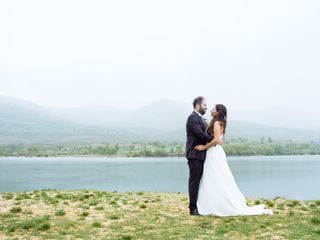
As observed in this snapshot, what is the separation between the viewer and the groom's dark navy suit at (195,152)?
9.80 m

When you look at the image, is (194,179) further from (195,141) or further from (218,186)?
(195,141)

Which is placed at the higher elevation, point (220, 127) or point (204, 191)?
point (220, 127)

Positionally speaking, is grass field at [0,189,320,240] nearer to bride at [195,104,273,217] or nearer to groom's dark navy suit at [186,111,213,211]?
bride at [195,104,273,217]

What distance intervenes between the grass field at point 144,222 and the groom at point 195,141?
53 centimetres

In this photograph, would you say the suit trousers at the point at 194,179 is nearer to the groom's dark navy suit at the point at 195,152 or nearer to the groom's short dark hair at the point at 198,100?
the groom's dark navy suit at the point at 195,152

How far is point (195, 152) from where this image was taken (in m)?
9.99

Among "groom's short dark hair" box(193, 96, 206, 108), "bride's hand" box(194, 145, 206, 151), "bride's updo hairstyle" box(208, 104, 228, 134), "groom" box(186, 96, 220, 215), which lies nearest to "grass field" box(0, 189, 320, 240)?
"groom" box(186, 96, 220, 215)

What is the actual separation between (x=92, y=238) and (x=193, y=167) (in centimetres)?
340

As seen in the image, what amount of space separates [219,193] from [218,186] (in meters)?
0.16

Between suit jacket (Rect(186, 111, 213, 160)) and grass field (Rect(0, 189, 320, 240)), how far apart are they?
4.65ft

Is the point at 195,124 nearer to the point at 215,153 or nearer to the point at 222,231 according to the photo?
the point at 215,153

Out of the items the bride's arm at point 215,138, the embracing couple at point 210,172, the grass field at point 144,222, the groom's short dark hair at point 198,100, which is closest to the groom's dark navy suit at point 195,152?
the embracing couple at point 210,172

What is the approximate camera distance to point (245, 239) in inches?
286

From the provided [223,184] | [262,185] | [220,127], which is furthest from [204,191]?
[262,185]
